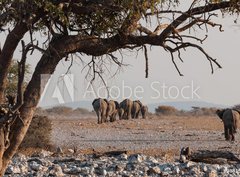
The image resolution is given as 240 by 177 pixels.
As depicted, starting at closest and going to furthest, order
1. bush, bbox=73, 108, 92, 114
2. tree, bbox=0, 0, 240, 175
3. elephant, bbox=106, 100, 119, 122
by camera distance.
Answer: tree, bbox=0, 0, 240, 175, elephant, bbox=106, 100, 119, 122, bush, bbox=73, 108, 92, 114

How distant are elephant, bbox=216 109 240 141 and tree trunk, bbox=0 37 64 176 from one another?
56.8 ft

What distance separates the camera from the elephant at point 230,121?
2659 cm

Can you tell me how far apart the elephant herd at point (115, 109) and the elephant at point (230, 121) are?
49.6ft

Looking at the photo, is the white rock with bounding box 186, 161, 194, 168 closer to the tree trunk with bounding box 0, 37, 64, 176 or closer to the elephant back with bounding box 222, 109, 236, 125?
the tree trunk with bounding box 0, 37, 64, 176

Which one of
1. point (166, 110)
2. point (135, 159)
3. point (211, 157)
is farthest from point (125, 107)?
point (135, 159)

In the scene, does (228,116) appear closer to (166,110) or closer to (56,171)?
(56,171)

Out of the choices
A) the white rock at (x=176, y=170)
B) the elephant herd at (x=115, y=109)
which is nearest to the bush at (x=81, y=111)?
the elephant herd at (x=115, y=109)

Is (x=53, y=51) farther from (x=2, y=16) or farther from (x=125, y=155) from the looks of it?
(x=125, y=155)

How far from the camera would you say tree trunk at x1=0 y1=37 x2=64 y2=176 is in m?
9.73

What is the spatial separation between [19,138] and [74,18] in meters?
1.96

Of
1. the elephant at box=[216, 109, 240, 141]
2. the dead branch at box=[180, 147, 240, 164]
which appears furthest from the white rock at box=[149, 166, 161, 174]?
the elephant at box=[216, 109, 240, 141]

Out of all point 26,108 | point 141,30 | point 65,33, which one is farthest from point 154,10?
point 26,108

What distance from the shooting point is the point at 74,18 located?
10.2 m

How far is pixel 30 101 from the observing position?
9.75 metres
